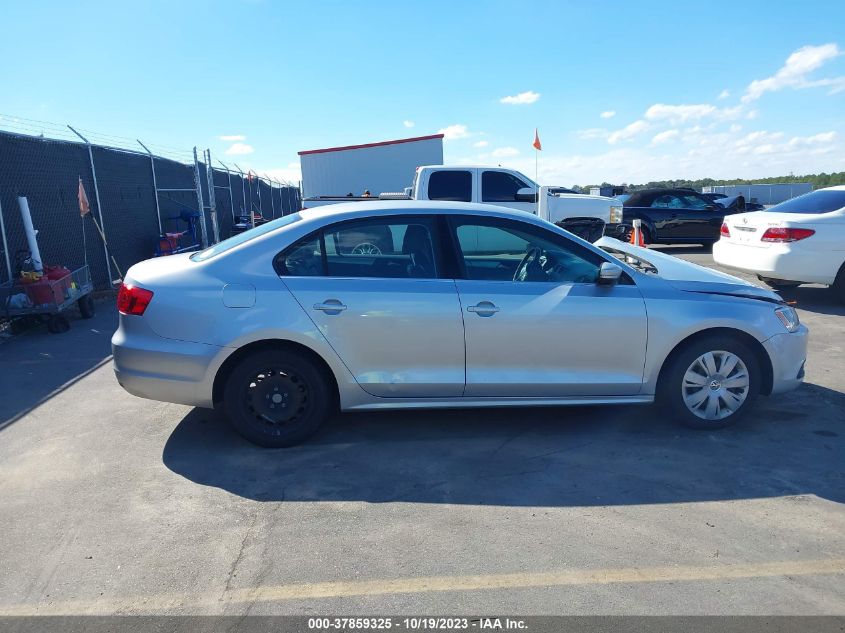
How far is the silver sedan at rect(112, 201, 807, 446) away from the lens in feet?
13.1

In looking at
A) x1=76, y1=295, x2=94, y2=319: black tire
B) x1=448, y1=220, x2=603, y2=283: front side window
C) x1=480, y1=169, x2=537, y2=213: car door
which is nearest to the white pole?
x1=76, y1=295, x2=94, y2=319: black tire

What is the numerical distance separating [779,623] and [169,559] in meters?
2.79

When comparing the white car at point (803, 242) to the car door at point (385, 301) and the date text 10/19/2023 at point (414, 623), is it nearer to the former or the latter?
the car door at point (385, 301)

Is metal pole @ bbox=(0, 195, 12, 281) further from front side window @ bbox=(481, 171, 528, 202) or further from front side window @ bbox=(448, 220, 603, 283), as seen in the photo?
front side window @ bbox=(481, 171, 528, 202)

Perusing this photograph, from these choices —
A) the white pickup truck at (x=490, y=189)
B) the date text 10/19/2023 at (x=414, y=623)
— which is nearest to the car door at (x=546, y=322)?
the date text 10/19/2023 at (x=414, y=623)

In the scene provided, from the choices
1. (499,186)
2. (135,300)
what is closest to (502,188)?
(499,186)

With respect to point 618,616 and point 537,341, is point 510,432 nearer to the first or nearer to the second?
point 537,341

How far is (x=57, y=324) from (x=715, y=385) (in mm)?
7701

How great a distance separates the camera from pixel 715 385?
4328 millimetres

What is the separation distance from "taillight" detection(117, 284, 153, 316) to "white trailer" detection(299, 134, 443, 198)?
1353 cm

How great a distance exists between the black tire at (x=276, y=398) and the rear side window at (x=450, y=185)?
6.99 metres

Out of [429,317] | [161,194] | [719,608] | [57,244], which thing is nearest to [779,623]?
[719,608]

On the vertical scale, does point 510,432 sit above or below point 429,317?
below

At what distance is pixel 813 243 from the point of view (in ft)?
26.1
